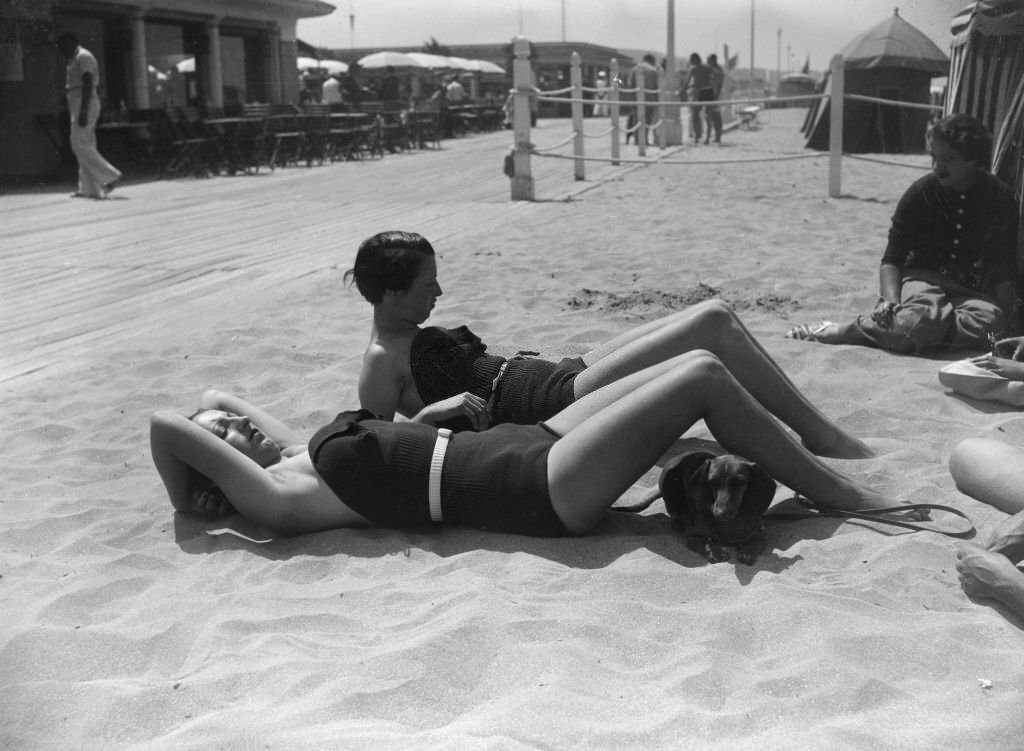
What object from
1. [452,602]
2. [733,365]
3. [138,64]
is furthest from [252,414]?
[138,64]

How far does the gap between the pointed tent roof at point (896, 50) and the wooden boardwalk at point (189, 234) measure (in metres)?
5.40

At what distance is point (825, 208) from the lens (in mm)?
9812

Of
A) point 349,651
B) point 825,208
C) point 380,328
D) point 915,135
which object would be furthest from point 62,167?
point 349,651

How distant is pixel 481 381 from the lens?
336 centimetres

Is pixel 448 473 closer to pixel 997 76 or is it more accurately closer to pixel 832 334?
pixel 832 334

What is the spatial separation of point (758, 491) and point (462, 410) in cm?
82

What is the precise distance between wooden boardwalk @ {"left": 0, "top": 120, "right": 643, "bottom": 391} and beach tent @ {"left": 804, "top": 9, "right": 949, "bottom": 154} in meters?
4.56

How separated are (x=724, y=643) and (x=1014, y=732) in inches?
23.1

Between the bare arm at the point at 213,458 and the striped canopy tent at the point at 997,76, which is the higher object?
the striped canopy tent at the point at 997,76

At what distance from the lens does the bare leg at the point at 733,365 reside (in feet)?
10.9

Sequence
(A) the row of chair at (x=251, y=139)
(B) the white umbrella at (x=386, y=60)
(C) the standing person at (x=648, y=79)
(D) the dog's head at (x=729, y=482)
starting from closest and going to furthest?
(D) the dog's head at (x=729, y=482) < (A) the row of chair at (x=251, y=139) < (C) the standing person at (x=648, y=79) < (B) the white umbrella at (x=386, y=60)

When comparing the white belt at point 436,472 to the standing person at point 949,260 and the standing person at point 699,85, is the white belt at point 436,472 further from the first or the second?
the standing person at point 699,85

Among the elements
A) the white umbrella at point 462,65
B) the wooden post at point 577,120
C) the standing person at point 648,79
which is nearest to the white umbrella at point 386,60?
the white umbrella at point 462,65

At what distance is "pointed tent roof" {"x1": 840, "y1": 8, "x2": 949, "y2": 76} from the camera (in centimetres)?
1788
